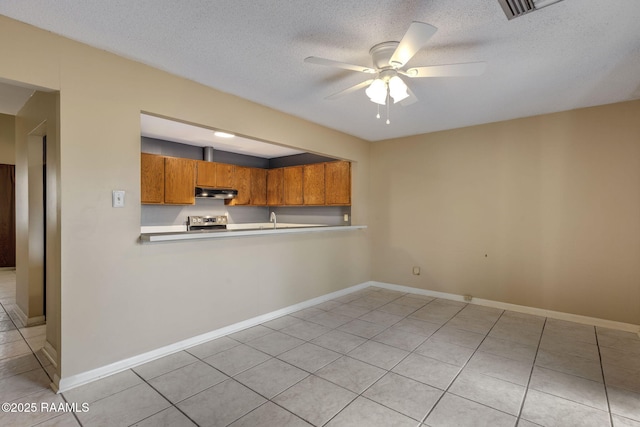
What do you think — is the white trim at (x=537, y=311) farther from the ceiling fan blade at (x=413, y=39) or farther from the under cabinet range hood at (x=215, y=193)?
the ceiling fan blade at (x=413, y=39)

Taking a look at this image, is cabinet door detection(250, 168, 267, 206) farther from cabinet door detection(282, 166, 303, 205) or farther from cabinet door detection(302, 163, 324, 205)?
cabinet door detection(302, 163, 324, 205)

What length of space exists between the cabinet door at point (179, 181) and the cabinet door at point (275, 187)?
1.67m

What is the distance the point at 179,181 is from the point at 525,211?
5.24 metres

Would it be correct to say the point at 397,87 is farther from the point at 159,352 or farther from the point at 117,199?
the point at 159,352

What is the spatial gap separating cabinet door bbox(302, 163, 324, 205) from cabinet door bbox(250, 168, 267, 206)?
3.62 ft

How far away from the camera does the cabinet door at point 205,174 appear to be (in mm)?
5462

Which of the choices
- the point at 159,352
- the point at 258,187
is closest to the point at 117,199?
the point at 159,352

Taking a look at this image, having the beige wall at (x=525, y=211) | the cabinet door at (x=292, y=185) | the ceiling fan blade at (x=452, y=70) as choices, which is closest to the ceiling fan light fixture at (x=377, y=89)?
the ceiling fan blade at (x=452, y=70)

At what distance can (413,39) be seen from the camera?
177cm

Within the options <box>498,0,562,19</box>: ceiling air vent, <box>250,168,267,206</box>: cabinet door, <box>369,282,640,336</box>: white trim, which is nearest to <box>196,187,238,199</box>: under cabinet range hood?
<box>250,168,267,206</box>: cabinet door

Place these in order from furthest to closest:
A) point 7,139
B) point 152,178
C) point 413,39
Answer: point 7,139 → point 152,178 → point 413,39

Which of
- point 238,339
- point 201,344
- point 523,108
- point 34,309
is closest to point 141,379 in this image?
point 201,344

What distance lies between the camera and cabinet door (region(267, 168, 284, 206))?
251 inches

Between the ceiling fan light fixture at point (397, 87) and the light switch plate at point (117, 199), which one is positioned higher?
the ceiling fan light fixture at point (397, 87)
